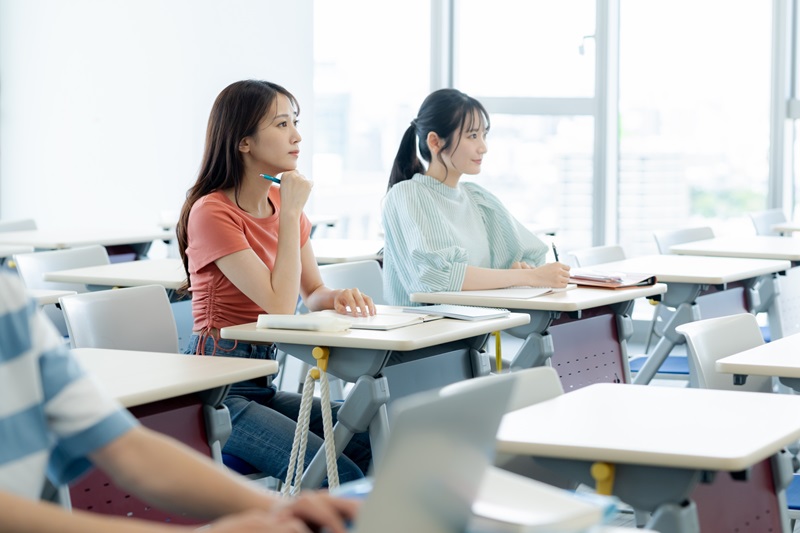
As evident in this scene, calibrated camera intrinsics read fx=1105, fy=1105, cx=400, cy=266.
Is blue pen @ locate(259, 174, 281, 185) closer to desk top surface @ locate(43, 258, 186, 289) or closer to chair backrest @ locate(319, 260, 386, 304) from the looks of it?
chair backrest @ locate(319, 260, 386, 304)

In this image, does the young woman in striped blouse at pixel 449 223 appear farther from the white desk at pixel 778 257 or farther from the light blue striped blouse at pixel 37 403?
the light blue striped blouse at pixel 37 403

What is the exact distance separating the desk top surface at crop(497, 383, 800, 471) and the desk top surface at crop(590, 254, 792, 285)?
1832 mm

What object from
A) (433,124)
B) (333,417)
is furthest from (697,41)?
(333,417)

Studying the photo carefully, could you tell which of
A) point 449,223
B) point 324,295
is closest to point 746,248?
point 449,223

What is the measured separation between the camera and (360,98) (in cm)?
698

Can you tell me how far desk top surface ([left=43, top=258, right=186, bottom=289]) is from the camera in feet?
12.3

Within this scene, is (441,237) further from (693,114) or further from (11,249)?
(693,114)

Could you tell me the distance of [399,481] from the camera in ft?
3.25

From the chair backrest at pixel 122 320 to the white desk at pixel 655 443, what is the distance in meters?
1.27

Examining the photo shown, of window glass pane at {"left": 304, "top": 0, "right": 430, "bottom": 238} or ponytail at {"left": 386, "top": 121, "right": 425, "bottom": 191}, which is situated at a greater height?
window glass pane at {"left": 304, "top": 0, "right": 430, "bottom": 238}

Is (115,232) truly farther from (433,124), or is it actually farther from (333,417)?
(333,417)

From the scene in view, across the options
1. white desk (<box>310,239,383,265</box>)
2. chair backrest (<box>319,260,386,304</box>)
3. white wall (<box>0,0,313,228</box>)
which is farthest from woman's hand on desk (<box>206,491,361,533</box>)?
white wall (<box>0,0,313,228</box>)

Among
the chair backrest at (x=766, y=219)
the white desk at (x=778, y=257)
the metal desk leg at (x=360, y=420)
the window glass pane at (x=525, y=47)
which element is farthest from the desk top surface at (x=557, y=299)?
the window glass pane at (x=525, y=47)

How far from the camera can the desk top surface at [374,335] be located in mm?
2527
